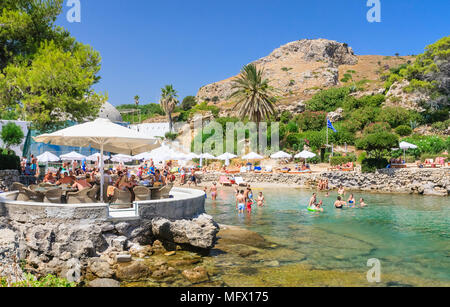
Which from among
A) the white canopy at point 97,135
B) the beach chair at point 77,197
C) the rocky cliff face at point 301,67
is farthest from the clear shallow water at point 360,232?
the rocky cliff face at point 301,67

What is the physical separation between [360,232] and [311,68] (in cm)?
8063

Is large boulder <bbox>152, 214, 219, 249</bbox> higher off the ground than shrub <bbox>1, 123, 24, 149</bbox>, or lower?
lower

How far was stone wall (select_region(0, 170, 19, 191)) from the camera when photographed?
16.1 m

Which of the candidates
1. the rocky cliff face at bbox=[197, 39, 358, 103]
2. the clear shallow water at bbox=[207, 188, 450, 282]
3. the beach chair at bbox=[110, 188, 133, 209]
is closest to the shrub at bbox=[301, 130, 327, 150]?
the clear shallow water at bbox=[207, 188, 450, 282]

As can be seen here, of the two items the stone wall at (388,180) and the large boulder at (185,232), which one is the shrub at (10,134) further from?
the large boulder at (185,232)

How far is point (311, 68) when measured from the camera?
88062mm

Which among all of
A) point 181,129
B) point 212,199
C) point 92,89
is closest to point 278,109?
point 181,129

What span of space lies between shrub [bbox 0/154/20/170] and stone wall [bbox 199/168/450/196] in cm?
2003

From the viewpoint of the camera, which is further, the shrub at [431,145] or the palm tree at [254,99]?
the palm tree at [254,99]

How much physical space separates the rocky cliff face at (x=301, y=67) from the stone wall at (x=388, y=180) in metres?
38.3

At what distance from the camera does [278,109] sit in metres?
54.8

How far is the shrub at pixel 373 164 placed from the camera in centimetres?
2730

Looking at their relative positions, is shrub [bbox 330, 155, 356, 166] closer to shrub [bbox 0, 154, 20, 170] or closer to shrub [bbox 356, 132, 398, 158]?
shrub [bbox 356, 132, 398, 158]

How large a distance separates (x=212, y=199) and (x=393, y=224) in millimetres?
10715
